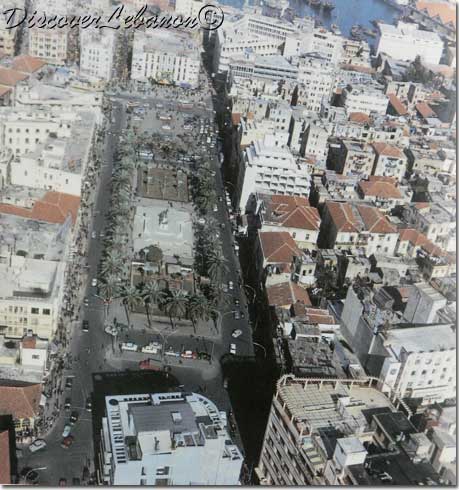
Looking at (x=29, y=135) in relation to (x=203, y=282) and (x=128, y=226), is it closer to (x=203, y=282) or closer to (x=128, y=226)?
(x=128, y=226)

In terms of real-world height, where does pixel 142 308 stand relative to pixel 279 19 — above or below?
below

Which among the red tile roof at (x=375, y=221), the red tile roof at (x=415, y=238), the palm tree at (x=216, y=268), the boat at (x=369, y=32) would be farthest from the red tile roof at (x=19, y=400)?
the boat at (x=369, y=32)

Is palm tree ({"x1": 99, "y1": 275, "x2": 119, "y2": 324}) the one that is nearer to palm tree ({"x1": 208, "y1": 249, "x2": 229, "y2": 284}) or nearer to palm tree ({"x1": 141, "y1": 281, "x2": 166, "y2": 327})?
palm tree ({"x1": 141, "y1": 281, "x2": 166, "y2": 327})

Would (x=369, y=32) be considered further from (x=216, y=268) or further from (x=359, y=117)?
(x=216, y=268)

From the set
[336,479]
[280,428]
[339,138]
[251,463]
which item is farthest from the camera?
[339,138]

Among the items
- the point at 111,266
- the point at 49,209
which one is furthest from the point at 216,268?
the point at 49,209

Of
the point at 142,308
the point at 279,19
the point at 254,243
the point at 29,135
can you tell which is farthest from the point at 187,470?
the point at 279,19

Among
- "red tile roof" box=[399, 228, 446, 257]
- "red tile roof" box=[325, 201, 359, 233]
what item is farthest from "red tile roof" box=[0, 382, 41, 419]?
"red tile roof" box=[399, 228, 446, 257]

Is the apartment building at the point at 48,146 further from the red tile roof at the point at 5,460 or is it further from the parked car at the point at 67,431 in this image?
the red tile roof at the point at 5,460

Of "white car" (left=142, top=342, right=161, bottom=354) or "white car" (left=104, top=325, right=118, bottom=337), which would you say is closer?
"white car" (left=142, top=342, right=161, bottom=354)
